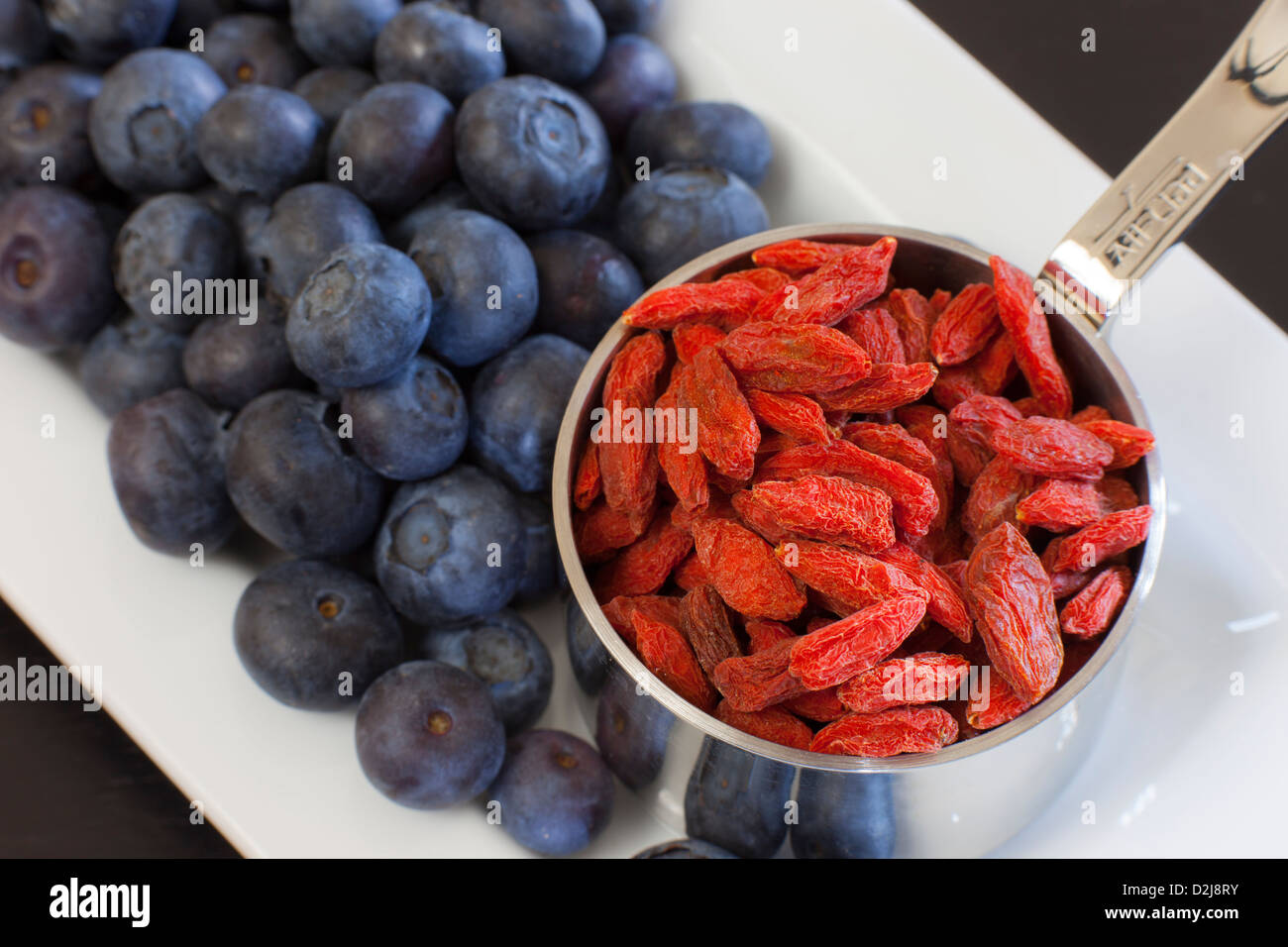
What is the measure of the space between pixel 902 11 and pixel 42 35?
836mm

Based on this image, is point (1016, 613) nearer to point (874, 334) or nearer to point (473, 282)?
point (874, 334)

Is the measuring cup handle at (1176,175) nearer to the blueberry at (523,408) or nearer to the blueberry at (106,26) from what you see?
the blueberry at (523,408)

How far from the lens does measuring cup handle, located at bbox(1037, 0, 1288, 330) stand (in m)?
0.77

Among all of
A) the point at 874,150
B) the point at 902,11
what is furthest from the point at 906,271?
the point at 902,11

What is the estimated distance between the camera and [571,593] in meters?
0.82

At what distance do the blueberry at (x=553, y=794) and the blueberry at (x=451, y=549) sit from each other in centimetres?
13

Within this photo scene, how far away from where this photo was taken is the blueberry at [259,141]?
92cm

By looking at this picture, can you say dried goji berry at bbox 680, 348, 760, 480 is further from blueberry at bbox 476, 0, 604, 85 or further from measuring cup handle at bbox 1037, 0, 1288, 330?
blueberry at bbox 476, 0, 604, 85

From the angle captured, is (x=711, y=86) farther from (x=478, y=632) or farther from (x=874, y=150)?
(x=478, y=632)

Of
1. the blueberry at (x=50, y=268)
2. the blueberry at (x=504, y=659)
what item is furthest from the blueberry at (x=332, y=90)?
the blueberry at (x=504, y=659)

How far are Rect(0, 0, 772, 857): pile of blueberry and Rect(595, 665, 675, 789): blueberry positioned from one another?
0.8 inches

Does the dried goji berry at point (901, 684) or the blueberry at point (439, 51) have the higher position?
the blueberry at point (439, 51)

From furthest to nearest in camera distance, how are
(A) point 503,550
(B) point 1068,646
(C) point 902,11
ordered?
(C) point 902,11, (A) point 503,550, (B) point 1068,646
